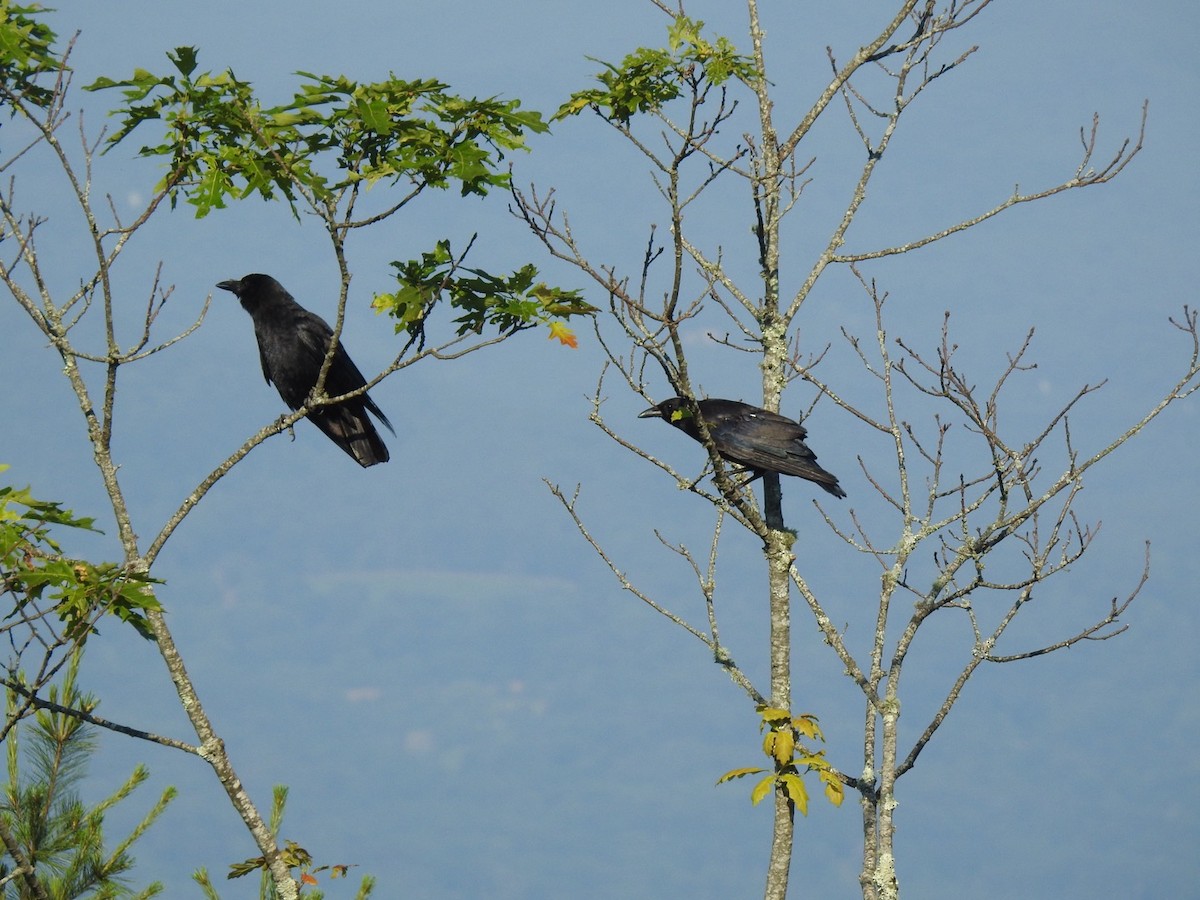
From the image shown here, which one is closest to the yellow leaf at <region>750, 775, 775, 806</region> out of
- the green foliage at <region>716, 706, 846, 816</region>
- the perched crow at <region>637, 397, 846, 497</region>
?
the green foliage at <region>716, 706, 846, 816</region>

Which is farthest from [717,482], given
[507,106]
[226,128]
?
[226,128]

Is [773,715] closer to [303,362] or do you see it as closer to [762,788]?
[762,788]

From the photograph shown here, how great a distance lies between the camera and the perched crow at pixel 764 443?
8953 mm

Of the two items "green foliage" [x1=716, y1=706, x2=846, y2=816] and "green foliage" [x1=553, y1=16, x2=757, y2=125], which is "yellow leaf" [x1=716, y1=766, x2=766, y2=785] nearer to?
"green foliage" [x1=716, y1=706, x2=846, y2=816]

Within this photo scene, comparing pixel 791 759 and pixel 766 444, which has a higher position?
pixel 766 444

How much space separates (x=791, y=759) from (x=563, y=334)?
8.56 ft

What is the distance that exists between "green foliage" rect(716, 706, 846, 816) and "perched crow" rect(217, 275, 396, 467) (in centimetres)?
375

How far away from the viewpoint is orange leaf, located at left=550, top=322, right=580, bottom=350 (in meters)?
7.30

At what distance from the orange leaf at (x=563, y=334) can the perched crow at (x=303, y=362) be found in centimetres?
267

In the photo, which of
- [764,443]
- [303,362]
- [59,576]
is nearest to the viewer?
[59,576]

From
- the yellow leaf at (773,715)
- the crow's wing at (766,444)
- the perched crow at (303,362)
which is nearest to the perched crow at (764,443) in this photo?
the crow's wing at (766,444)

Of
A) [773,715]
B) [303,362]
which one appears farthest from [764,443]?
[303,362]

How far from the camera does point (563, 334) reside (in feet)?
24.2

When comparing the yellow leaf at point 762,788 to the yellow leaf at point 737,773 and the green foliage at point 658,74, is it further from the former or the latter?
the green foliage at point 658,74
